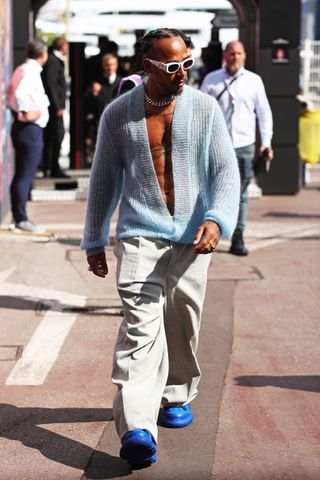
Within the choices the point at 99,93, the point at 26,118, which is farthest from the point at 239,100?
the point at 99,93

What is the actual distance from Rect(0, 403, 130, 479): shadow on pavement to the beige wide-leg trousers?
202mm

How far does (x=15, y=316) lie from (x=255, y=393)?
2.29m

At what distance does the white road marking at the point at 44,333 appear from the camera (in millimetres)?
6254

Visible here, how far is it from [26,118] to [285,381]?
17.3 feet

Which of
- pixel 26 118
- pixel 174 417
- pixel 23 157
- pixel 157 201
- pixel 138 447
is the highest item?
pixel 157 201

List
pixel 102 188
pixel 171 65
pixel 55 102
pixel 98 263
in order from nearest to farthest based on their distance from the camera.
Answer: pixel 171 65
pixel 102 188
pixel 98 263
pixel 55 102

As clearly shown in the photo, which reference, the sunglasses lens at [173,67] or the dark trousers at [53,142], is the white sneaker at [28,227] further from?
the sunglasses lens at [173,67]

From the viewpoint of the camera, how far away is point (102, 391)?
5918 mm

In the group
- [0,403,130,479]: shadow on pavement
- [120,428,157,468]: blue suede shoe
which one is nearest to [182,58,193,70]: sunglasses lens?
[120,428,157,468]: blue suede shoe

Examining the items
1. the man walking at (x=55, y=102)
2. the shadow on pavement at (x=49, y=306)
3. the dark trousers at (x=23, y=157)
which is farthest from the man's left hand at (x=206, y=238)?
the man walking at (x=55, y=102)

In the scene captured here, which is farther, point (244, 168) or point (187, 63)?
point (244, 168)

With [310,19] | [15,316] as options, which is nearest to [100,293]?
[15,316]

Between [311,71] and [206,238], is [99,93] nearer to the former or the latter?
[311,71]

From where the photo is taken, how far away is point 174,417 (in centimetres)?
532
